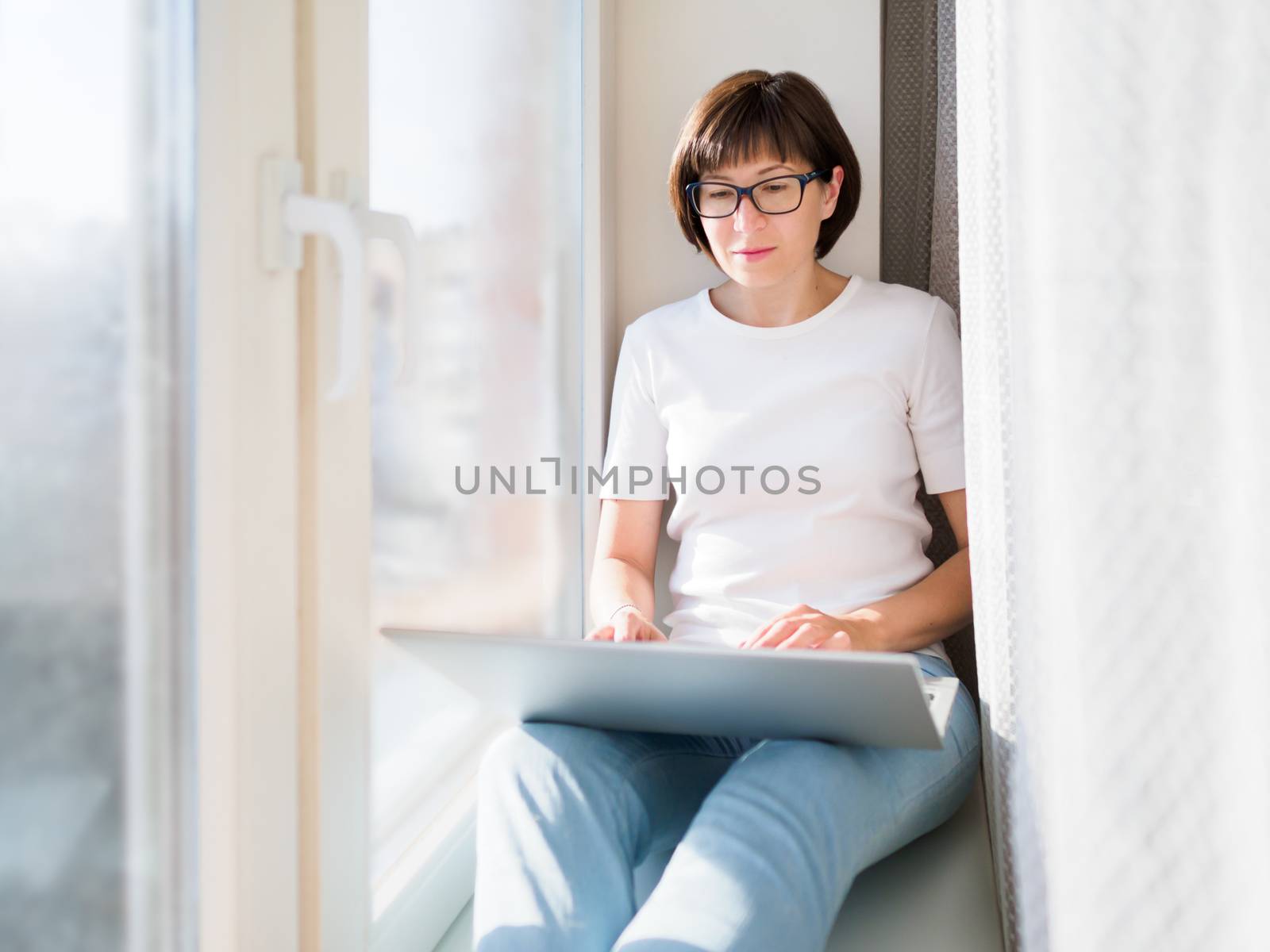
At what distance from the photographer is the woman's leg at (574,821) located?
2.88ft

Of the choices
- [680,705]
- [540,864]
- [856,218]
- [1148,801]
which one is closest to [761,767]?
[680,705]

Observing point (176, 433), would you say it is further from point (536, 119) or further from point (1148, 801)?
point (536, 119)

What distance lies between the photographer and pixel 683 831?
1.18 metres

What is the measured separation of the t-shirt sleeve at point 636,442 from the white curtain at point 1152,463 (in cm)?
73

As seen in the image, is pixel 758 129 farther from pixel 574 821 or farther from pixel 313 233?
pixel 574 821

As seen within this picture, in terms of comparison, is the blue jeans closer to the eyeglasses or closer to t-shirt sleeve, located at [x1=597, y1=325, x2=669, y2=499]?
t-shirt sleeve, located at [x1=597, y1=325, x2=669, y2=499]

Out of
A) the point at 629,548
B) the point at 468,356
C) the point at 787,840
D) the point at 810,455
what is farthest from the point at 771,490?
the point at 787,840

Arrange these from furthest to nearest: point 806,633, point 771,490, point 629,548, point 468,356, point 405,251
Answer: point 629,548
point 771,490
point 468,356
point 806,633
point 405,251

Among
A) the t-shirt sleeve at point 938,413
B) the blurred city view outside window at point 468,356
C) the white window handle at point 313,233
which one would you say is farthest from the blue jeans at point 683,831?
the white window handle at point 313,233

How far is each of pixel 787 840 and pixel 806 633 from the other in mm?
238

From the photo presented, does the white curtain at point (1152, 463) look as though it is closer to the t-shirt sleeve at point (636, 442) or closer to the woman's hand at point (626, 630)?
the woman's hand at point (626, 630)

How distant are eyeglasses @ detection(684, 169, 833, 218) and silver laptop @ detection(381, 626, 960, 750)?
672mm

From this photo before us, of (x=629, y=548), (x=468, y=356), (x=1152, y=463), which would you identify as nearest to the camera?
(x=1152, y=463)

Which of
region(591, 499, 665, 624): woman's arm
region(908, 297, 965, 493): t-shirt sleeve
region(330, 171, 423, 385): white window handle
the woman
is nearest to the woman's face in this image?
the woman
